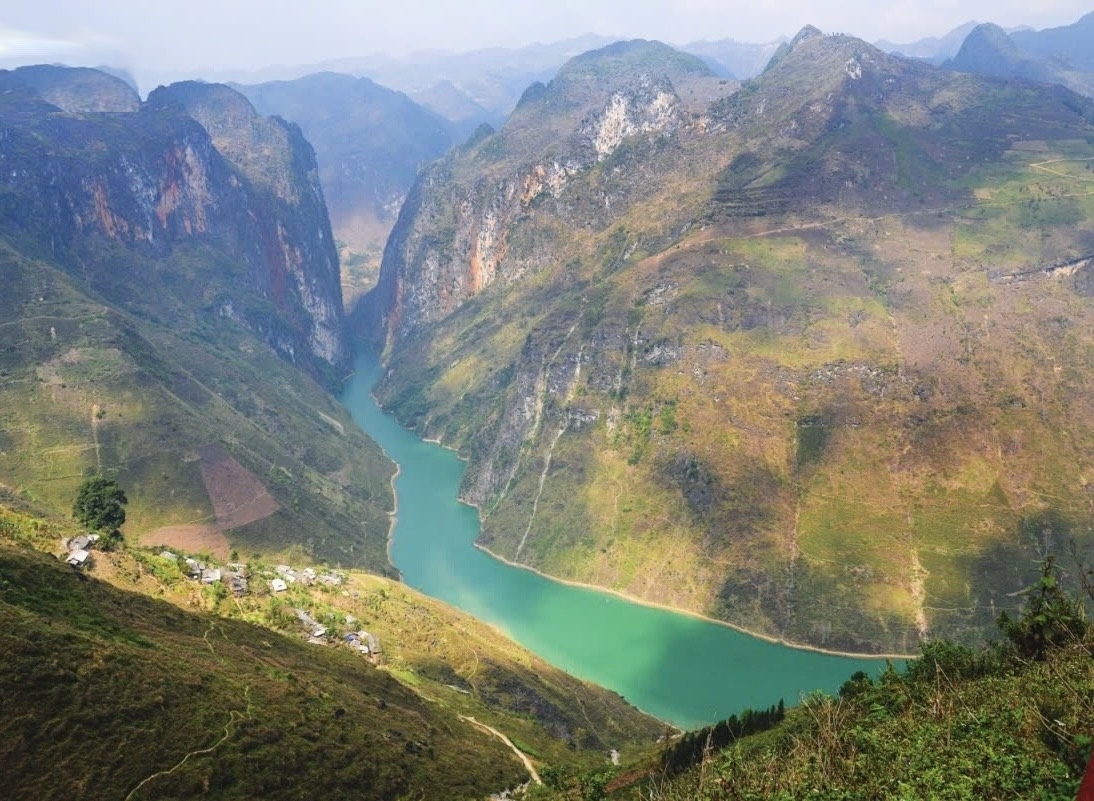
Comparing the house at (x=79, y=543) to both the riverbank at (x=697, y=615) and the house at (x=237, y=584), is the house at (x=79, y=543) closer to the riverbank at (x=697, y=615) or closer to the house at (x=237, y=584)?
the house at (x=237, y=584)

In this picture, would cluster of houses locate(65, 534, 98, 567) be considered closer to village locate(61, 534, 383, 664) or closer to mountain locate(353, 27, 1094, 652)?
village locate(61, 534, 383, 664)

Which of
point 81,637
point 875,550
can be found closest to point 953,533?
point 875,550

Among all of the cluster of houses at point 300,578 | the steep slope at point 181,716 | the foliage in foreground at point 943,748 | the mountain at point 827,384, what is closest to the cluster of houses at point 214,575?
the cluster of houses at point 300,578

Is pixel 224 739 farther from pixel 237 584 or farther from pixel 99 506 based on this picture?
pixel 99 506

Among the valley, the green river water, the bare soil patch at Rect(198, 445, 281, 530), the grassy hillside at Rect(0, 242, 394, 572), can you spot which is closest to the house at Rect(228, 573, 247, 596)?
the valley

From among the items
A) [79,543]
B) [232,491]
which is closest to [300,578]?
[79,543]

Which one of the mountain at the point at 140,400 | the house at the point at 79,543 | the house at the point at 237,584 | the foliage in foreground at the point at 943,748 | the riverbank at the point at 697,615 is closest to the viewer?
the foliage in foreground at the point at 943,748
